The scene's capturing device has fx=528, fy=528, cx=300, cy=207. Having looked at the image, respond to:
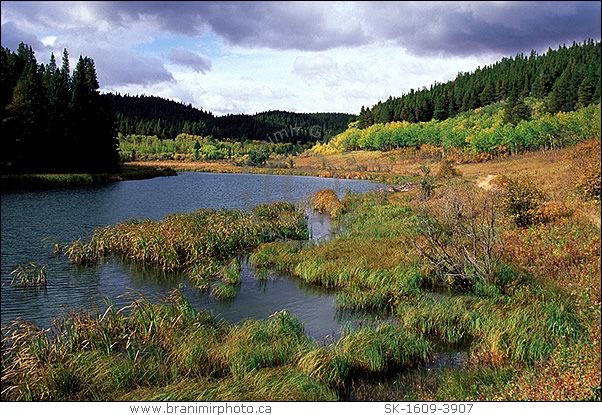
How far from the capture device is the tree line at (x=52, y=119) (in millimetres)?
42031

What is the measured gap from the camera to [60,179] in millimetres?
40438

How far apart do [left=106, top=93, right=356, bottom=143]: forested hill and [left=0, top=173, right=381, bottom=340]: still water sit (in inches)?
730

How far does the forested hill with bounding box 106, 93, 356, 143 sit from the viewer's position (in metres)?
49.4

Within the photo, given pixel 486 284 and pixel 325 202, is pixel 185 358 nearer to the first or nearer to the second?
pixel 486 284

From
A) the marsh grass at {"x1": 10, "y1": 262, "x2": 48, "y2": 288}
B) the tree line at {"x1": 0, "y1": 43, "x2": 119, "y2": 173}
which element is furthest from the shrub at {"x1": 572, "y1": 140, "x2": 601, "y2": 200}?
the tree line at {"x1": 0, "y1": 43, "x2": 119, "y2": 173}

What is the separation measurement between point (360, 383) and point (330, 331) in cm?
257

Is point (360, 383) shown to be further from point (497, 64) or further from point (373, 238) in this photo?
point (497, 64)

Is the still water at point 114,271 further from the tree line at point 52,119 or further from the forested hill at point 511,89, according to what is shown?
the tree line at point 52,119

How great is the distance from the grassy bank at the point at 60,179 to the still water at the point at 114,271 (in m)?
6.36

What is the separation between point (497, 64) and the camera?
4225 inches

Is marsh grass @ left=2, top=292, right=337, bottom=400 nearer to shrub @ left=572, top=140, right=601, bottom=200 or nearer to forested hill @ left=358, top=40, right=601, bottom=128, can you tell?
shrub @ left=572, top=140, right=601, bottom=200

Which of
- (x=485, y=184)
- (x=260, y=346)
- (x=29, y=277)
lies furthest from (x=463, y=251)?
(x=29, y=277)
